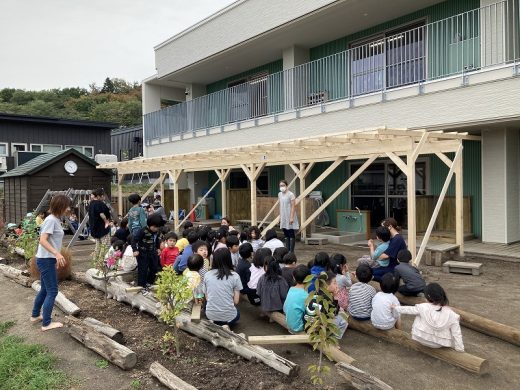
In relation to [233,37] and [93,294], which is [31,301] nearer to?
[93,294]

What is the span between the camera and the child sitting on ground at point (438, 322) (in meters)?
4.09

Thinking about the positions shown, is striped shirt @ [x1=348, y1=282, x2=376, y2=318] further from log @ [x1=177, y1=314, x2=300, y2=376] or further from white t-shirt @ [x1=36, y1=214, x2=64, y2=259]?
white t-shirt @ [x1=36, y1=214, x2=64, y2=259]

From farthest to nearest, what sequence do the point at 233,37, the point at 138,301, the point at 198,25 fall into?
1. the point at 198,25
2. the point at 233,37
3. the point at 138,301

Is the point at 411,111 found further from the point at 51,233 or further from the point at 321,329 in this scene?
the point at 51,233

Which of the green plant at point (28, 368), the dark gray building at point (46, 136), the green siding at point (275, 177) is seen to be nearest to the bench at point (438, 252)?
the green plant at point (28, 368)

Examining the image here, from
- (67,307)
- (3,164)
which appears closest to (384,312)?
(67,307)

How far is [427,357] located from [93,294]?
17.3ft

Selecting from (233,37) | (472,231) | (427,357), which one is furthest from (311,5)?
(427,357)

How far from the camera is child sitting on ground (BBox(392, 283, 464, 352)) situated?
4087mm

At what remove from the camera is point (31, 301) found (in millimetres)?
6668

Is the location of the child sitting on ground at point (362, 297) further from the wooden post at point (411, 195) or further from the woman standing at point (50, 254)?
the woman standing at point (50, 254)

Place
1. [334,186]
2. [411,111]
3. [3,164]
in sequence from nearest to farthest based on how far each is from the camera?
[411,111]
[334,186]
[3,164]

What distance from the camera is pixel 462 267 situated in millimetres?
8016

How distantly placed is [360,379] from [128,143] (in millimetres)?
29507
